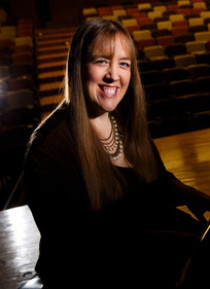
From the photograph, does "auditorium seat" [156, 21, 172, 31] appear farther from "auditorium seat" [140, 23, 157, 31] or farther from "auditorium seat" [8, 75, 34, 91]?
"auditorium seat" [8, 75, 34, 91]

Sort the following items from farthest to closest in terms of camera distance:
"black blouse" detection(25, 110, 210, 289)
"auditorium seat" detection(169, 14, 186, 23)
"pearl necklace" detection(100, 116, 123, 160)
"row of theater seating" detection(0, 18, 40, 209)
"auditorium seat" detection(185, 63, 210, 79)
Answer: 1. "auditorium seat" detection(169, 14, 186, 23)
2. "auditorium seat" detection(185, 63, 210, 79)
3. "row of theater seating" detection(0, 18, 40, 209)
4. "pearl necklace" detection(100, 116, 123, 160)
5. "black blouse" detection(25, 110, 210, 289)

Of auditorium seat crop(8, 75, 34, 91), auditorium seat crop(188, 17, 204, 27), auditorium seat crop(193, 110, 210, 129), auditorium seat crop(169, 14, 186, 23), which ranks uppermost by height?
auditorium seat crop(169, 14, 186, 23)

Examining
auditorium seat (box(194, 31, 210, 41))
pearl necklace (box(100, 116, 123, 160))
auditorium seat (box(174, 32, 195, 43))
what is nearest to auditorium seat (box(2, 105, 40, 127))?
pearl necklace (box(100, 116, 123, 160))

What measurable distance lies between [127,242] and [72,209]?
66mm

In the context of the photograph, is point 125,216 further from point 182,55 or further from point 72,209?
point 182,55

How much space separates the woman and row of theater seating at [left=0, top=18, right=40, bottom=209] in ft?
2.12

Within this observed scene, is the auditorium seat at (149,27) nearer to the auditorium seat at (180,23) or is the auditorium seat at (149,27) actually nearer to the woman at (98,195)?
the auditorium seat at (180,23)

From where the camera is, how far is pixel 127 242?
1.02ft

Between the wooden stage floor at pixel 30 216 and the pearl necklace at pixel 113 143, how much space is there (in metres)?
0.20

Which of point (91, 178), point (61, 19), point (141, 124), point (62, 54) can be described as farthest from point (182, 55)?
point (61, 19)

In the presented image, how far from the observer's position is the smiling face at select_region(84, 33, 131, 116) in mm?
343

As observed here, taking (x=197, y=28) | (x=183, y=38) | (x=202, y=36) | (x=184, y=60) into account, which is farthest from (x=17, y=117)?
(x=197, y=28)

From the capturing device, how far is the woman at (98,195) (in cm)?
31

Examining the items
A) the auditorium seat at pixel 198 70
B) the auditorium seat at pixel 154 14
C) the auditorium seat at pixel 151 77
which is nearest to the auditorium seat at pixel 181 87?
the auditorium seat at pixel 151 77
